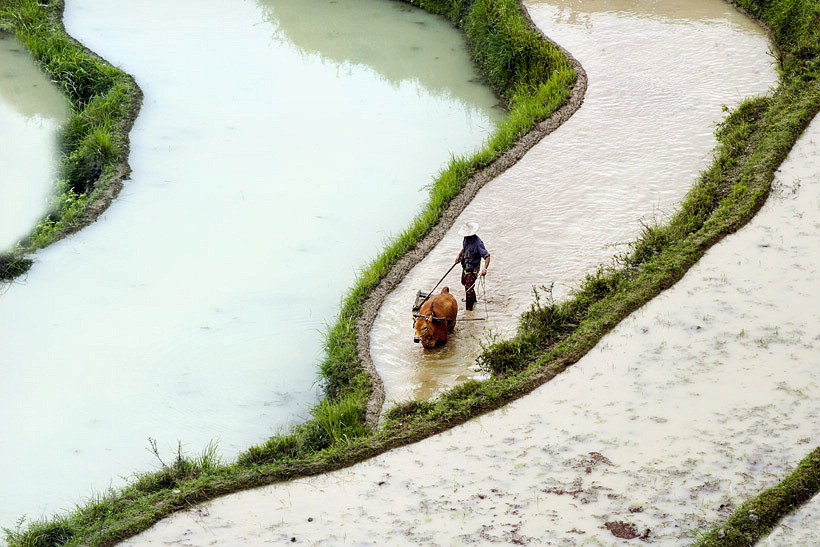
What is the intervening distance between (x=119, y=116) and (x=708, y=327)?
800 cm

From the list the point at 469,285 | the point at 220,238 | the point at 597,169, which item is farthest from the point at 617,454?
the point at 220,238

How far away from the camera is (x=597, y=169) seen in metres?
8.89

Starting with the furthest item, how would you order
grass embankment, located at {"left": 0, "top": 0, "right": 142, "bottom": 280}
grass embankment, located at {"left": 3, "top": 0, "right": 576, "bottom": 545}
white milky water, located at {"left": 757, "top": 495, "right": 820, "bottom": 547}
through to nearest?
grass embankment, located at {"left": 0, "top": 0, "right": 142, "bottom": 280} → grass embankment, located at {"left": 3, "top": 0, "right": 576, "bottom": 545} → white milky water, located at {"left": 757, "top": 495, "right": 820, "bottom": 547}

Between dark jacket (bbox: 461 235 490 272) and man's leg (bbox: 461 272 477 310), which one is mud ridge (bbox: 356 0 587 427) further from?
dark jacket (bbox: 461 235 490 272)

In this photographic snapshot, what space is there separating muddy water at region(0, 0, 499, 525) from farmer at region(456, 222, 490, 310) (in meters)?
1.41

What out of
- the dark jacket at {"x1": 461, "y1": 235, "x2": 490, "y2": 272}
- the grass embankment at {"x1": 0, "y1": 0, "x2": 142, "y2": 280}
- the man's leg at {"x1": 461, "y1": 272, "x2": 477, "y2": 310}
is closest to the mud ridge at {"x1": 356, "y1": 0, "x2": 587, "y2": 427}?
the man's leg at {"x1": 461, "y1": 272, "x2": 477, "y2": 310}

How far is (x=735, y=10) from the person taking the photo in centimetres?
1237

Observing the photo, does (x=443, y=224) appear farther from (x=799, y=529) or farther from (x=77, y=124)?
(x=77, y=124)

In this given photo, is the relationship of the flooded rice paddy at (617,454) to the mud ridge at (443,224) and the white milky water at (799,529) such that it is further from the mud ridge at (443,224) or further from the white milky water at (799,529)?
the mud ridge at (443,224)

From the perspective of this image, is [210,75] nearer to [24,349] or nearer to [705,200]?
[24,349]

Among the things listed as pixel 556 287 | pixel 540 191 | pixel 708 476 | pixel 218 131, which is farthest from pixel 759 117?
pixel 218 131

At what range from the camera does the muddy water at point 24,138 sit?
9.32m

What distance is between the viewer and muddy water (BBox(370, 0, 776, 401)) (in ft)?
23.1

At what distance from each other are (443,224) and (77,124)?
17.1ft
